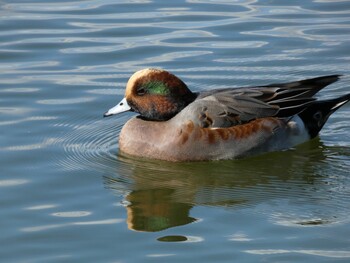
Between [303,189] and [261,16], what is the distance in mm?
5397

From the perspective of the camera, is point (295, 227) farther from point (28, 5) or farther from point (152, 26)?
point (28, 5)

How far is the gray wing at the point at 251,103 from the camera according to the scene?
375 inches

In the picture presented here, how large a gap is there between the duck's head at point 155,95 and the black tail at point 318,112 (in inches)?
44.4

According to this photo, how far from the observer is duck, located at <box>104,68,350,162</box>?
948 cm

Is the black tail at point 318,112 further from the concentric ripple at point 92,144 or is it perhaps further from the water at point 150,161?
the concentric ripple at point 92,144

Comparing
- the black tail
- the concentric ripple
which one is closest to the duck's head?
the concentric ripple

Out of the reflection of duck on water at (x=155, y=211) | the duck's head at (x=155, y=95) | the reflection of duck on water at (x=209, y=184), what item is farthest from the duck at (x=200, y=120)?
the reflection of duck on water at (x=155, y=211)

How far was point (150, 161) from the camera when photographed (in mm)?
9477

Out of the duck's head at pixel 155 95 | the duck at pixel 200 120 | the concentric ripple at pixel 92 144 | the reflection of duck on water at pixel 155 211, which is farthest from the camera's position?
the duck's head at pixel 155 95

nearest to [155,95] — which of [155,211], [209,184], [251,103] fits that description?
[251,103]

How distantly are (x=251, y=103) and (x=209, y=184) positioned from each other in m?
1.18

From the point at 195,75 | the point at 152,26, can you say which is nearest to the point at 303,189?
the point at 195,75

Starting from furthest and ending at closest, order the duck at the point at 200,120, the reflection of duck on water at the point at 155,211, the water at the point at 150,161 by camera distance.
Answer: the duck at the point at 200,120 → the reflection of duck on water at the point at 155,211 → the water at the point at 150,161

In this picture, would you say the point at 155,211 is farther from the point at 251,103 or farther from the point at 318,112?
the point at 318,112
